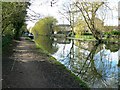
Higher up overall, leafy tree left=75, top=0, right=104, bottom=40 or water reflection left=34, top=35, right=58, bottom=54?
leafy tree left=75, top=0, right=104, bottom=40

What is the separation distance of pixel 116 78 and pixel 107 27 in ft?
149

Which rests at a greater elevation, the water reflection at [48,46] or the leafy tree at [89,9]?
the leafy tree at [89,9]

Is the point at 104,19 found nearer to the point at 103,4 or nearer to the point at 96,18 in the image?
the point at 96,18

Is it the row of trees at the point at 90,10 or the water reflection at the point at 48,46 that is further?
the row of trees at the point at 90,10

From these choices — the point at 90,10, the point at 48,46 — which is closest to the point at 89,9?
the point at 90,10

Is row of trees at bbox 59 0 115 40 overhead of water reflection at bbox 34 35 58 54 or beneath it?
overhead

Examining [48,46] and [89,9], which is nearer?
[48,46]

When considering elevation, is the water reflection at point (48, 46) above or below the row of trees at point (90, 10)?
below

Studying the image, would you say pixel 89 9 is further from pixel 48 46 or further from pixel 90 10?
pixel 48 46

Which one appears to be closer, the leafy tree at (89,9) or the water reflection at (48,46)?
the water reflection at (48,46)

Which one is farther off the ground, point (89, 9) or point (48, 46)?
point (89, 9)

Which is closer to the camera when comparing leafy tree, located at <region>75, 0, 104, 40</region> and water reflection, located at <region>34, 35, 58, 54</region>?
water reflection, located at <region>34, 35, 58, 54</region>

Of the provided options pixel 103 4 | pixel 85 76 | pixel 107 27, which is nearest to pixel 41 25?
pixel 107 27

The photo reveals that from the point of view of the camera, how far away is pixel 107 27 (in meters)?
57.5
